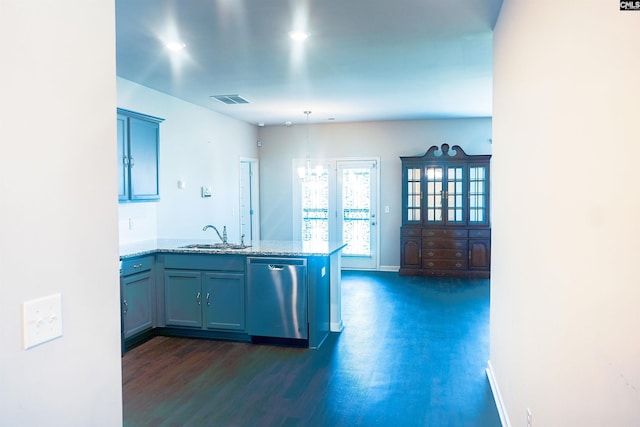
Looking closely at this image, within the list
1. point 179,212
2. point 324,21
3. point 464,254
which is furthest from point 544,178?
point 464,254

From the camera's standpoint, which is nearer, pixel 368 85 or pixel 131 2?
pixel 131 2

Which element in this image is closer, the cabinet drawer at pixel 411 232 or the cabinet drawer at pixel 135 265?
the cabinet drawer at pixel 135 265

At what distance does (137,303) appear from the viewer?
14.6 ft

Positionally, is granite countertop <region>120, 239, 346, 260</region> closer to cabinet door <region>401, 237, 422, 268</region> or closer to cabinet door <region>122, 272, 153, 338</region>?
cabinet door <region>122, 272, 153, 338</region>

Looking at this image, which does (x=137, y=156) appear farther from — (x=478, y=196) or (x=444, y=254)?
(x=478, y=196)

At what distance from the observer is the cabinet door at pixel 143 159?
4754 millimetres

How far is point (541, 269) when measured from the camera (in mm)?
1961

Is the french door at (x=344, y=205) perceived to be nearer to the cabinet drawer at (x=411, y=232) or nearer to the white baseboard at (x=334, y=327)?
the cabinet drawer at (x=411, y=232)

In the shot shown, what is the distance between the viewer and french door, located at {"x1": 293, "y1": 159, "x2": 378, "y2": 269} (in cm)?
854

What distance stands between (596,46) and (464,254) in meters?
6.75

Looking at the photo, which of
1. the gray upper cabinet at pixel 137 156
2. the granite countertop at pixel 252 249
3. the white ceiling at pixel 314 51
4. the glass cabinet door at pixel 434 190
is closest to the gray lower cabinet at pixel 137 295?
the granite countertop at pixel 252 249

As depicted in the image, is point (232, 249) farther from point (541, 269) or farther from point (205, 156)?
point (541, 269)

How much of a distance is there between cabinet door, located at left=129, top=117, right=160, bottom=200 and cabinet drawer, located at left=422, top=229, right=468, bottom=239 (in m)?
4.51

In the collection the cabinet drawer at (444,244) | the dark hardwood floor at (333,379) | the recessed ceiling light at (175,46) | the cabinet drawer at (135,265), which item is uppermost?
the recessed ceiling light at (175,46)
